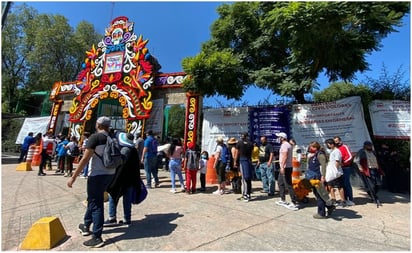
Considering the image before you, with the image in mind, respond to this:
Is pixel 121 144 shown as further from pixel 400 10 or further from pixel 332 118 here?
pixel 400 10

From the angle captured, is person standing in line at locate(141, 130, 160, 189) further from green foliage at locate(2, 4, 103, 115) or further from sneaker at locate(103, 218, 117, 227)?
green foliage at locate(2, 4, 103, 115)

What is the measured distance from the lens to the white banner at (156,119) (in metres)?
13.5

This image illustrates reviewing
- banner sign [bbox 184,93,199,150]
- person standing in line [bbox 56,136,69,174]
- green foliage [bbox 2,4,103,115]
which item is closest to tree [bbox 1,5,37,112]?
green foliage [bbox 2,4,103,115]

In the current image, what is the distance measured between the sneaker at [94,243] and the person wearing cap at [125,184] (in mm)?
861

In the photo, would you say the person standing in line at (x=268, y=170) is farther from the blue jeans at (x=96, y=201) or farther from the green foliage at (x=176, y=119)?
the green foliage at (x=176, y=119)

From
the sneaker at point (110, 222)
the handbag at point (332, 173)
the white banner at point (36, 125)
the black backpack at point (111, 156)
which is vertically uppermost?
the white banner at point (36, 125)

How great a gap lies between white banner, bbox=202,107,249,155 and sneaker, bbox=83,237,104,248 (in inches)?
303

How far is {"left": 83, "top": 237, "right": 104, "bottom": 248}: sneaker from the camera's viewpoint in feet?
13.4

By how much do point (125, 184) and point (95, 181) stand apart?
2.60 feet

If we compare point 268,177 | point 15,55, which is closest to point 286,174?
point 268,177

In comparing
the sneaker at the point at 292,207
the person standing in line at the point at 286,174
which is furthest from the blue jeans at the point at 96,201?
the sneaker at the point at 292,207

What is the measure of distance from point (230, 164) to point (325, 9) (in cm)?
446

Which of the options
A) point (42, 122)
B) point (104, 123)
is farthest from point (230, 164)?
point (42, 122)

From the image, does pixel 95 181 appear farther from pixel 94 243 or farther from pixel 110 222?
pixel 110 222
